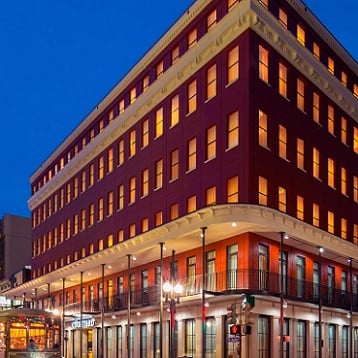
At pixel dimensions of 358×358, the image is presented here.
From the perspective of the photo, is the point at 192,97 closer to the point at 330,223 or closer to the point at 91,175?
the point at 330,223

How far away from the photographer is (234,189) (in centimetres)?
4188

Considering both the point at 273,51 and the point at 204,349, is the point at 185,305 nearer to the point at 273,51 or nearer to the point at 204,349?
the point at 204,349

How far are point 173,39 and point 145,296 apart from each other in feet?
64.7

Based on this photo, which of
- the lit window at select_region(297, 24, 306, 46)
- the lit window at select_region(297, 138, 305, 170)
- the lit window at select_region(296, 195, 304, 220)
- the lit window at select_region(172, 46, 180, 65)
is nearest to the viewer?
the lit window at select_region(296, 195, 304, 220)

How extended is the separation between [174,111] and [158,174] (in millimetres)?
5141

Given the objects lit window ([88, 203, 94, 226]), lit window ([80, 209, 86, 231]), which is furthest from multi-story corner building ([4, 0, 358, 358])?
lit window ([80, 209, 86, 231])

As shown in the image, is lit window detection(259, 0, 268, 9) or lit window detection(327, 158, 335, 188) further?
lit window detection(327, 158, 335, 188)

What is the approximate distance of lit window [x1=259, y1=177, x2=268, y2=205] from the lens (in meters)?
41.8

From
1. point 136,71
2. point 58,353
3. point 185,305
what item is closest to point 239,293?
point 185,305

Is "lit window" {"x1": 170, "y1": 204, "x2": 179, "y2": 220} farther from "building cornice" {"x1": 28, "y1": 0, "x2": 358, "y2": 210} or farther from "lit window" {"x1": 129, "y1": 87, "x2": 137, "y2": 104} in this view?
"lit window" {"x1": 129, "y1": 87, "x2": 137, "y2": 104}

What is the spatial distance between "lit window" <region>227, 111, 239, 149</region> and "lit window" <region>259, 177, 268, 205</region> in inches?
110

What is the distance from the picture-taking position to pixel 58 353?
38.8 m

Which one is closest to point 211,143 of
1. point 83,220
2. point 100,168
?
point 100,168

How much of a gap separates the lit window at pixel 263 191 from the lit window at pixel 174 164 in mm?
8320
